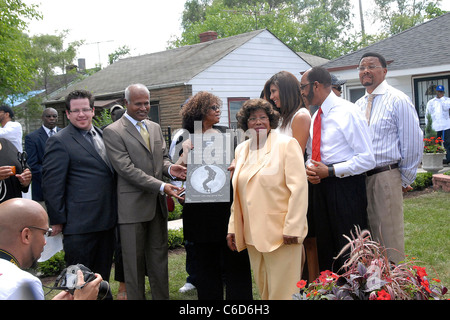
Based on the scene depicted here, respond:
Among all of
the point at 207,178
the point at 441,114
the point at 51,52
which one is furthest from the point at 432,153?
the point at 51,52

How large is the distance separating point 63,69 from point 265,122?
38.7 metres

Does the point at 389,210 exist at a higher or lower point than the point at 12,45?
lower

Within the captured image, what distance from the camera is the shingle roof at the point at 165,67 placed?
2127cm

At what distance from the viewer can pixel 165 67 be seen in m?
24.1

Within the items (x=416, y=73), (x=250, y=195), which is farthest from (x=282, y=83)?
(x=416, y=73)

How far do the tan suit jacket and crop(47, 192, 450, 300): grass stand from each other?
1511mm

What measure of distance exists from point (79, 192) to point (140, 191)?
0.61 metres

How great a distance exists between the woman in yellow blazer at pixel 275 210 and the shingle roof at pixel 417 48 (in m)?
13.3

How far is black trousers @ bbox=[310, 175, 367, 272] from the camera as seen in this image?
→ 475 centimetres

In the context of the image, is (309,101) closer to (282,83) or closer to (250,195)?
(282,83)

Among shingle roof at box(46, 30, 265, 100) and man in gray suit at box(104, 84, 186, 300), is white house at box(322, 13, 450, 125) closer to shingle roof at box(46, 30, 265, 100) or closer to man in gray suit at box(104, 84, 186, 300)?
shingle roof at box(46, 30, 265, 100)

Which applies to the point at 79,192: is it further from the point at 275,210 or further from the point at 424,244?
the point at 424,244

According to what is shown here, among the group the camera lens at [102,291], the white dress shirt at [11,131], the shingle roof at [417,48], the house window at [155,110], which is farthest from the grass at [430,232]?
the house window at [155,110]
